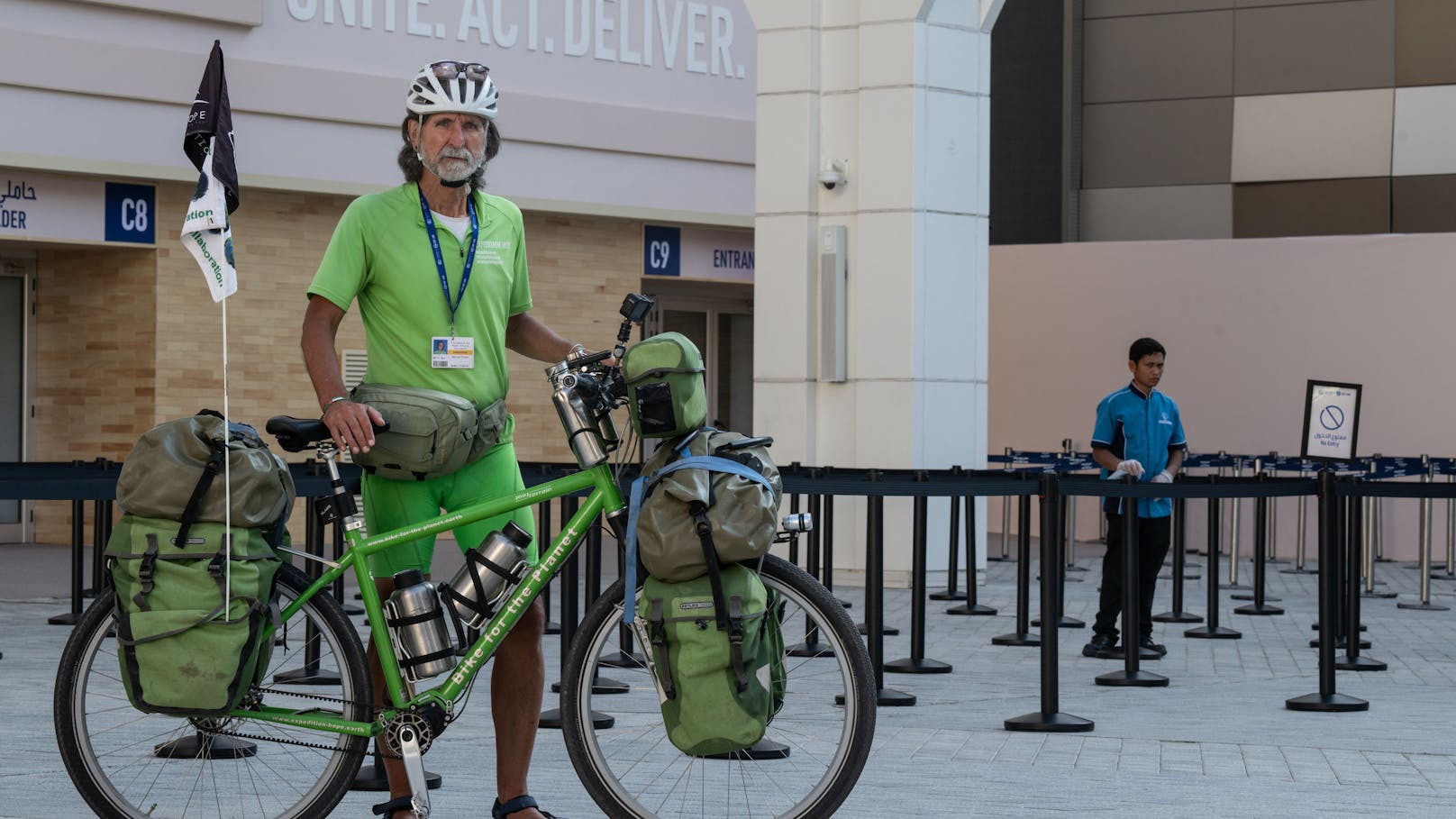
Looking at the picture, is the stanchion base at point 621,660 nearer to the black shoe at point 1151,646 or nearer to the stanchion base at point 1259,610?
the black shoe at point 1151,646

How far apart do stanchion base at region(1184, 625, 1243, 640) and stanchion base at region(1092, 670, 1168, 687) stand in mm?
2453

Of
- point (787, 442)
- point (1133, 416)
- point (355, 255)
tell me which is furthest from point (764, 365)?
point (355, 255)

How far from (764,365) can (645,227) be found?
18.3ft

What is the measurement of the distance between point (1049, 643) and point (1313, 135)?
1474 cm

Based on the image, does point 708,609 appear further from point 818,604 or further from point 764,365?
point 764,365

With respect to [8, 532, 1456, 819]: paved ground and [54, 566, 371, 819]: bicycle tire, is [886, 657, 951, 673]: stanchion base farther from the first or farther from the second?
[54, 566, 371, 819]: bicycle tire

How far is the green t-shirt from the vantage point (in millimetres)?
5129

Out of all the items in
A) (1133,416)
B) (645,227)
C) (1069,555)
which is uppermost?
(645,227)

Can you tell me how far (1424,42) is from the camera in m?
20.6

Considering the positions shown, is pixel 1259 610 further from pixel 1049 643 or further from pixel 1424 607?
pixel 1049 643

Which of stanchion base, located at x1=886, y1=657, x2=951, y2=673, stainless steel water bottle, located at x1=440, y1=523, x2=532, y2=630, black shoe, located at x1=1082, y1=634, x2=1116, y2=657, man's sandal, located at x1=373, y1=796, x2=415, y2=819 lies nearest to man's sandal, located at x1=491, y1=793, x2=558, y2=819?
man's sandal, located at x1=373, y1=796, x2=415, y2=819

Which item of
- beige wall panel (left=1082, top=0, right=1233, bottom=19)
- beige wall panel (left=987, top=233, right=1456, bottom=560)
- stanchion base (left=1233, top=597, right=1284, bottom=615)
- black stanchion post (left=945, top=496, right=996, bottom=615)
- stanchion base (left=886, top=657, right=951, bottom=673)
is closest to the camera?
stanchion base (left=886, top=657, right=951, bottom=673)

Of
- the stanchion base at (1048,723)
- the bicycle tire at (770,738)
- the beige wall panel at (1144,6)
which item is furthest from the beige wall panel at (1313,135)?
the bicycle tire at (770,738)

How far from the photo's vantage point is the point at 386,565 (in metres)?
5.10
